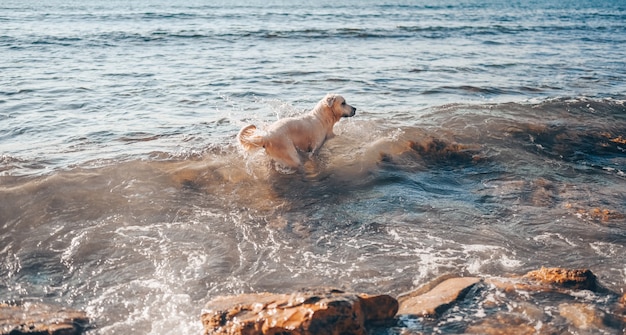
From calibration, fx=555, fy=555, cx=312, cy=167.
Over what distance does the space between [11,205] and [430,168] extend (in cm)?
606

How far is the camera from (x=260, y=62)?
748 inches

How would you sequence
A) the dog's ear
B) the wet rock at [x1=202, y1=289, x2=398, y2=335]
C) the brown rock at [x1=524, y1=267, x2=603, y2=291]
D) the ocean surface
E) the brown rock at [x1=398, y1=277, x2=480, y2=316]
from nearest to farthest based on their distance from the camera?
the wet rock at [x1=202, y1=289, x2=398, y2=335] → the brown rock at [x1=398, y1=277, x2=480, y2=316] → the brown rock at [x1=524, y1=267, x2=603, y2=291] → the ocean surface → the dog's ear

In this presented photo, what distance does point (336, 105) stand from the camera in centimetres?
950

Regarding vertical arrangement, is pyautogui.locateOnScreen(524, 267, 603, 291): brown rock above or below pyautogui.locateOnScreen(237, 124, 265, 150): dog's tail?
below

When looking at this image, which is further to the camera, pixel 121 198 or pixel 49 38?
pixel 49 38

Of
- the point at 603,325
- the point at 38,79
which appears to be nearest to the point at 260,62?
the point at 38,79

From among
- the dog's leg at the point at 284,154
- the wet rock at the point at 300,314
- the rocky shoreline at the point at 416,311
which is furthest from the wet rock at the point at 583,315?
the dog's leg at the point at 284,154

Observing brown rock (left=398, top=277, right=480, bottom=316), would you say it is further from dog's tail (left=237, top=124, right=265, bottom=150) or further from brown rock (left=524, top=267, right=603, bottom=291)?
dog's tail (left=237, top=124, right=265, bottom=150)

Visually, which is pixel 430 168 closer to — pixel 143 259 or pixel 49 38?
pixel 143 259

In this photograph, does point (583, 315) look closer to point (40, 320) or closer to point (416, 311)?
point (416, 311)

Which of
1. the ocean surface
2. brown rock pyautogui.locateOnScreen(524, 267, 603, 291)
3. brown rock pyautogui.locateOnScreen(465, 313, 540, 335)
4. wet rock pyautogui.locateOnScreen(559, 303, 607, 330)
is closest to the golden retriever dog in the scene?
the ocean surface

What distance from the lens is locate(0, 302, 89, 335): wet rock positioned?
434 centimetres

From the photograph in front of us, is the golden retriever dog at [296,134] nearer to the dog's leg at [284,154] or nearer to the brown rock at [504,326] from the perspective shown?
the dog's leg at [284,154]

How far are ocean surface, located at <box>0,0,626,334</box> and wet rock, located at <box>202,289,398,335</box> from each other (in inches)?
15.4
